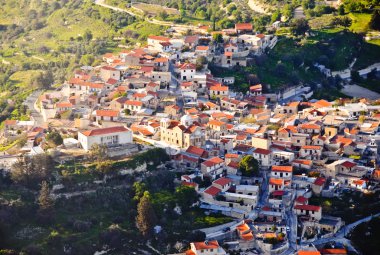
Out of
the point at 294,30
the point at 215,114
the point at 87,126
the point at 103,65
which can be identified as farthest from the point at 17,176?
the point at 294,30

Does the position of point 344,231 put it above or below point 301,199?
below

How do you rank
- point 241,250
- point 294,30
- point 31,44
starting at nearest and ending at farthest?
point 241,250 < point 294,30 < point 31,44

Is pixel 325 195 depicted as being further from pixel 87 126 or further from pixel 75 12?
pixel 75 12

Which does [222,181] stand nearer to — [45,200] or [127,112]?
[45,200]

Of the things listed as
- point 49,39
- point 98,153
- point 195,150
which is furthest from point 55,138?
point 49,39

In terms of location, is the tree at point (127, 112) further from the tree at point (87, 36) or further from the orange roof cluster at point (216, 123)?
the tree at point (87, 36)

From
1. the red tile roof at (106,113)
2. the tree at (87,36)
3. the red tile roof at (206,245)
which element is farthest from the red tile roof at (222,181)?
the tree at (87,36)
